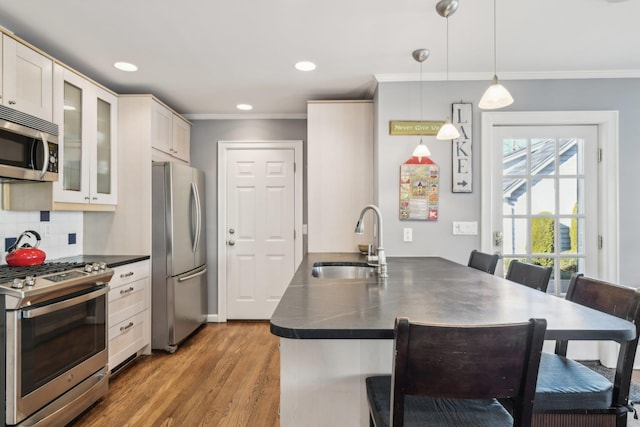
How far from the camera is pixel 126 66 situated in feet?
9.00

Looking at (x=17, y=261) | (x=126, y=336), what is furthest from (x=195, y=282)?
(x=17, y=261)

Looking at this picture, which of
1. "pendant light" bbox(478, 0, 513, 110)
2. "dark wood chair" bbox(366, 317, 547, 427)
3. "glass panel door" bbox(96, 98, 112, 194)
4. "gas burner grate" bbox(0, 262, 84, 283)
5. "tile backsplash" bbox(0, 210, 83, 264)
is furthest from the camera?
"glass panel door" bbox(96, 98, 112, 194)

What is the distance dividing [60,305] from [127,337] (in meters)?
1.02

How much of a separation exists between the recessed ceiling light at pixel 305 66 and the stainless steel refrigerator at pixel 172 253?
1.40 metres

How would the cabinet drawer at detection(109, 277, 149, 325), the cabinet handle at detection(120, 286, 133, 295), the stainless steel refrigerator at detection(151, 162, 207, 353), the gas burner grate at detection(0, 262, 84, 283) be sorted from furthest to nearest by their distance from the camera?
the stainless steel refrigerator at detection(151, 162, 207, 353) → the cabinet handle at detection(120, 286, 133, 295) → the cabinet drawer at detection(109, 277, 149, 325) → the gas burner grate at detection(0, 262, 84, 283)

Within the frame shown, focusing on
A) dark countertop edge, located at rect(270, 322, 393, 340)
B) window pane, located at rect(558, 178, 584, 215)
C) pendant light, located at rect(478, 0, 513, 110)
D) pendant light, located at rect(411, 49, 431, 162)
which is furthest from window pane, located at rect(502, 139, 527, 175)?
dark countertop edge, located at rect(270, 322, 393, 340)

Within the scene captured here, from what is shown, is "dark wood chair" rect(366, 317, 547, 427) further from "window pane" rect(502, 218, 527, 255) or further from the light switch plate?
"window pane" rect(502, 218, 527, 255)

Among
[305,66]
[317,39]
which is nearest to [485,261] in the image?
[317,39]

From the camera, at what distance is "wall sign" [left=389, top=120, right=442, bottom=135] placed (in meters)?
2.90

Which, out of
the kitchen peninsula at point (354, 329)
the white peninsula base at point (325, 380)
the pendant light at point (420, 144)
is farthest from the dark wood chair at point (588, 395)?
the pendant light at point (420, 144)

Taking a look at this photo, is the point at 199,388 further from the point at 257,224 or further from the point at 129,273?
the point at 257,224

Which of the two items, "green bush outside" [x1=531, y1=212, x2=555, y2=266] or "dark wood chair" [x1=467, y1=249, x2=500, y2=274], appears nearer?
"dark wood chair" [x1=467, y1=249, x2=500, y2=274]

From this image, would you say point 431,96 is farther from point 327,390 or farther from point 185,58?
point 327,390

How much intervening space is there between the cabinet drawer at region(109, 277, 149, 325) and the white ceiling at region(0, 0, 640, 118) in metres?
1.73
